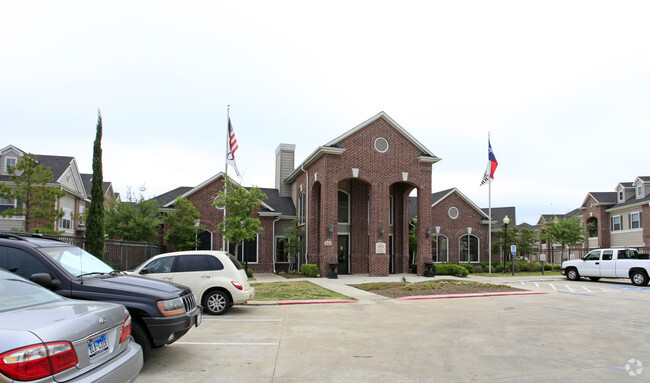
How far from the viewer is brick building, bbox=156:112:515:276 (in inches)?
1005

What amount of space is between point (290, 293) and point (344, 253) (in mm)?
11652

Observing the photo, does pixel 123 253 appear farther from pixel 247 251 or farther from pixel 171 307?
pixel 171 307

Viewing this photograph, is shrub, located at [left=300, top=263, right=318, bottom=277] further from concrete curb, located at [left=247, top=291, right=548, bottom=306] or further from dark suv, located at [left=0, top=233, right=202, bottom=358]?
dark suv, located at [left=0, top=233, right=202, bottom=358]

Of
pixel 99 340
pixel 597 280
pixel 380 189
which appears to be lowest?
pixel 597 280

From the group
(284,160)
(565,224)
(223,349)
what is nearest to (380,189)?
(284,160)

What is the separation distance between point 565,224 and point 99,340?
42.3m

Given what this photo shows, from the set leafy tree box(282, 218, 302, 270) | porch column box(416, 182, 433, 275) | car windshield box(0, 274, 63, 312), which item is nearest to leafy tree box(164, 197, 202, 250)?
leafy tree box(282, 218, 302, 270)

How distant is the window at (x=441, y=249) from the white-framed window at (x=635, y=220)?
21.9m

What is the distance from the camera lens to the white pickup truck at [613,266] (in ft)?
70.8

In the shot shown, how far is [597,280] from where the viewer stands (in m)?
25.0

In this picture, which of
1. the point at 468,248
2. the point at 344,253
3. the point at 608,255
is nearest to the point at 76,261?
the point at 344,253

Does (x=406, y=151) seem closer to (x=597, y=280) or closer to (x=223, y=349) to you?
(x=597, y=280)

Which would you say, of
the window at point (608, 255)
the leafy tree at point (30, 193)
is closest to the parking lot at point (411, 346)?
the window at point (608, 255)

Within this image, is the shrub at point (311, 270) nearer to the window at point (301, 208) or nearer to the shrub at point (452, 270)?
the window at point (301, 208)
